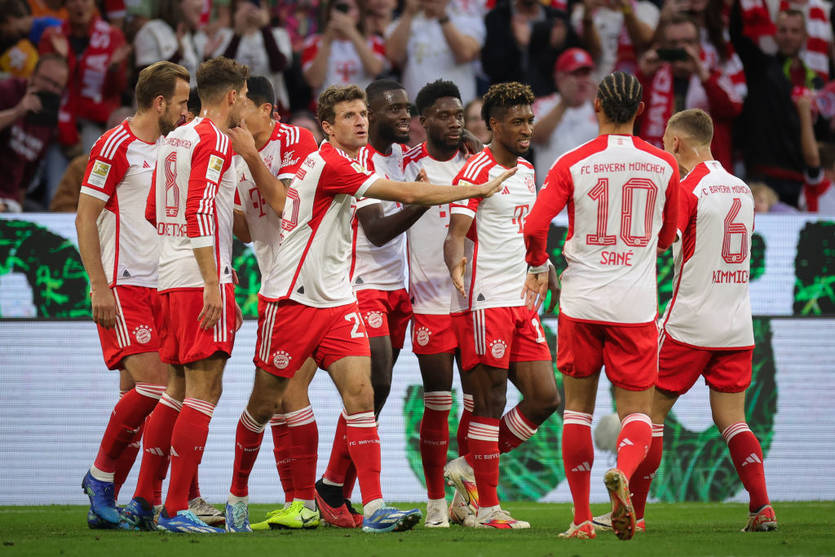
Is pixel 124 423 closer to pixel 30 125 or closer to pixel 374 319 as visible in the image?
pixel 374 319

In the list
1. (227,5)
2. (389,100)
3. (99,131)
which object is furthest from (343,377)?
(227,5)

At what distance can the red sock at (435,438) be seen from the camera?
7762mm

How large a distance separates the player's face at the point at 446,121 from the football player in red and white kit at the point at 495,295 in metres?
0.40

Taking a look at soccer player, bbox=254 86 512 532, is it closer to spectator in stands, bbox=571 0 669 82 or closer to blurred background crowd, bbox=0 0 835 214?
blurred background crowd, bbox=0 0 835 214

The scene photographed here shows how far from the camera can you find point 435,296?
25.7ft

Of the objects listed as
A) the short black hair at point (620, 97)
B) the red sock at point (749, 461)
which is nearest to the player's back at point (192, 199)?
the short black hair at point (620, 97)

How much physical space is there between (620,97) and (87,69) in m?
7.34

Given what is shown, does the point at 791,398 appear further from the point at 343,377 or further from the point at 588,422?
the point at 343,377

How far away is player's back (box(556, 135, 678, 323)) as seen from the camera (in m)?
6.34

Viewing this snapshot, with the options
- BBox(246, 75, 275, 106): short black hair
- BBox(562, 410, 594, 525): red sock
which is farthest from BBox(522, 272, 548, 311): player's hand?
BBox(246, 75, 275, 106): short black hair

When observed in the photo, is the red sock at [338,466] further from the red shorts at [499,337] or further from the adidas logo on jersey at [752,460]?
the adidas logo on jersey at [752,460]

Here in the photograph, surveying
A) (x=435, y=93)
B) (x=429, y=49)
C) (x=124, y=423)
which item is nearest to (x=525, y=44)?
(x=429, y=49)

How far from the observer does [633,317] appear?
634 centimetres

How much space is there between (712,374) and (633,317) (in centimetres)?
126
